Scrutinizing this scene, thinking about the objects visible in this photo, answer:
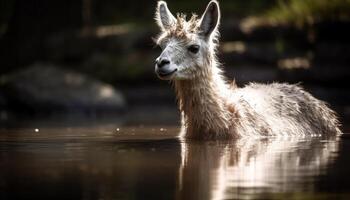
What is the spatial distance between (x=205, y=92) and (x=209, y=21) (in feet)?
3.60

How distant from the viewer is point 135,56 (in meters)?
25.5

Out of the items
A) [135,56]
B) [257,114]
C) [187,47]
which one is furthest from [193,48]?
[135,56]

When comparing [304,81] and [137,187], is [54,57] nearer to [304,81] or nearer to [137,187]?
[304,81]

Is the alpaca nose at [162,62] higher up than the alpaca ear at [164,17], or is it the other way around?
the alpaca ear at [164,17]

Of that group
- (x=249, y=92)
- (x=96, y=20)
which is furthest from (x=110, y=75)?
(x=249, y=92)

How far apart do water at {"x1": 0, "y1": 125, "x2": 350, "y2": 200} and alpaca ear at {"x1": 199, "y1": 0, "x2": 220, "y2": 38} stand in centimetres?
157

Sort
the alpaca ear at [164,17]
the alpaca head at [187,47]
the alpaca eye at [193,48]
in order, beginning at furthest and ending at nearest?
the alpaca ear at [164,17] → the alpaca eye at [193,48] → the alpaca head at [187,47]

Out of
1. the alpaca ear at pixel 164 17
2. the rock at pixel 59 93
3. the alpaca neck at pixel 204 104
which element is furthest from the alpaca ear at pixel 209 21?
the rock at pixel 59 93

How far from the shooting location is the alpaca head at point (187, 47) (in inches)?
456

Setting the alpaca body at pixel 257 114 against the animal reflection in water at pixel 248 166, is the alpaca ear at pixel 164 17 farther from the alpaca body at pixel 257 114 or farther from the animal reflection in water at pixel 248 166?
the animal reflection in water at pixel 248 166

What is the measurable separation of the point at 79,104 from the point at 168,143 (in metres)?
12.1

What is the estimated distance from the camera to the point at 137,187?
7.17 m

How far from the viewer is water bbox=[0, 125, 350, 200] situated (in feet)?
22.4

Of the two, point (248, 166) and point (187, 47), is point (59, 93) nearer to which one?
point (187, 47)
